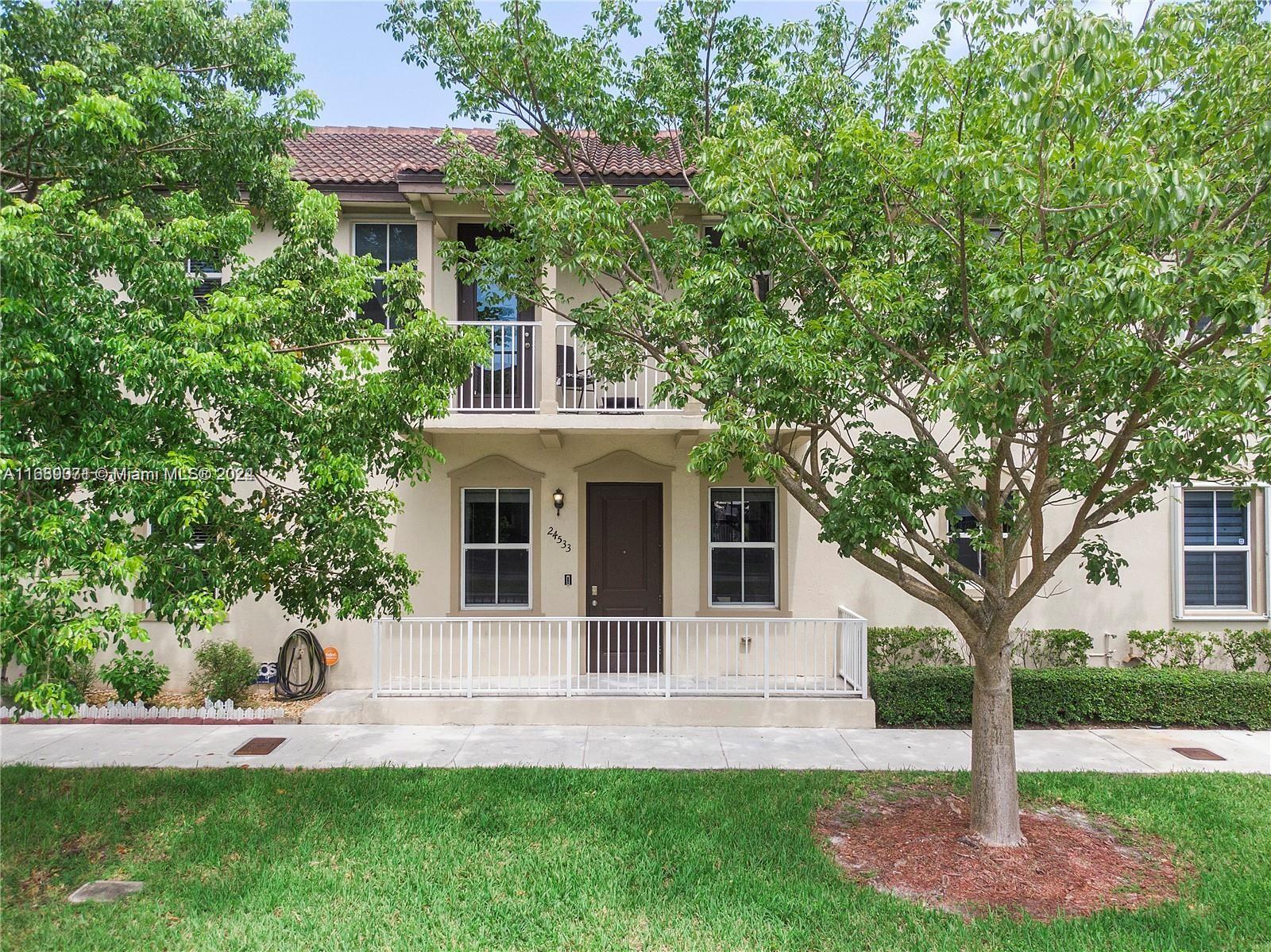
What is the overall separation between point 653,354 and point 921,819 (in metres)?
4.42

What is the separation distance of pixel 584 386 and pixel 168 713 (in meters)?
6.33

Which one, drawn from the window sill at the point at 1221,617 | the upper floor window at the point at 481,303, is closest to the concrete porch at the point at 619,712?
the window sill at the point at 1221,617

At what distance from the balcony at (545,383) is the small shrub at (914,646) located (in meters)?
3.87

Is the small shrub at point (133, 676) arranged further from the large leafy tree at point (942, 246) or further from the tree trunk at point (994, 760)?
the tree trunk at point (994, 760)

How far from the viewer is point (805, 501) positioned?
5.79m

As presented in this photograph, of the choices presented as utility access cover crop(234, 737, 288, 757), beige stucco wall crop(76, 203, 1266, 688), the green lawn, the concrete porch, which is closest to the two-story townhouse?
beige stucco wall crop(76, 203, 1266, 688)

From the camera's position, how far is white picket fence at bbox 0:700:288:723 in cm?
856

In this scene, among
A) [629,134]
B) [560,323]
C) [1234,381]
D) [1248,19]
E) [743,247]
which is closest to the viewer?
[1234,381]

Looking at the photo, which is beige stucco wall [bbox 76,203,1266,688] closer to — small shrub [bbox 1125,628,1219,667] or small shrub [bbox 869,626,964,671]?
small shrub [bbox 1125,628,1219,667]

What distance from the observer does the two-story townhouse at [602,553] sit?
921 centimetres

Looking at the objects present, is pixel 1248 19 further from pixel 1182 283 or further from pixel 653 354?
pixel 653 354

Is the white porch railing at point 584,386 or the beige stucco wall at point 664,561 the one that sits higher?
the white porch railing at point 584,386

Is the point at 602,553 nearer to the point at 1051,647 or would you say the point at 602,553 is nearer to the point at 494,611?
the point at 494,611

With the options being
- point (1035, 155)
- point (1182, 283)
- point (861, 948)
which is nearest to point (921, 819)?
point (861, 948)
